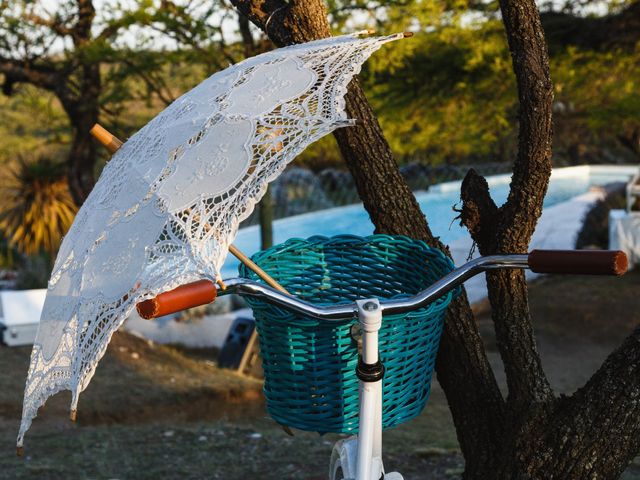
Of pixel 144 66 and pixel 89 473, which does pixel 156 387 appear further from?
pixel 144 66

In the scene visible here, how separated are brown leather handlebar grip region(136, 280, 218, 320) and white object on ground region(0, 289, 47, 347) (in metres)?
5.38

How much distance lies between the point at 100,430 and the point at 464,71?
22.0 ft

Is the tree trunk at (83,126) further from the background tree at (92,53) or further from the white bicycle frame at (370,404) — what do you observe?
the white bicycle frame at (370,404)

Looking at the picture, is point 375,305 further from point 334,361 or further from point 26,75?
point 26,75

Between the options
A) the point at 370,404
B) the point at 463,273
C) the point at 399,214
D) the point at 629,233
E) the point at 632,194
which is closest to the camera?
the point at 370,404

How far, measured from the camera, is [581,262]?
1898mm

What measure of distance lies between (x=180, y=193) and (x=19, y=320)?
5.32 meters

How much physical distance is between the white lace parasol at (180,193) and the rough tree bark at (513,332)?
23.4 inches

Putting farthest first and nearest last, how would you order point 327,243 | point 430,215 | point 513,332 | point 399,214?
point 430,215, point 399,214, point 513,332, point 327,243

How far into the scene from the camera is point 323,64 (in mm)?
2150

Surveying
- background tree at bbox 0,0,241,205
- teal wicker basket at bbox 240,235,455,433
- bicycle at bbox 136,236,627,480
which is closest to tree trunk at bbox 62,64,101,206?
background tree at bbox 0,0,241,205

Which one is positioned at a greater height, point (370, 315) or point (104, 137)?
point (104, 137)

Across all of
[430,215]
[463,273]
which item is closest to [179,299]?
[463,273]

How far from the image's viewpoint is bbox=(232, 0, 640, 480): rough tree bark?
234cm
